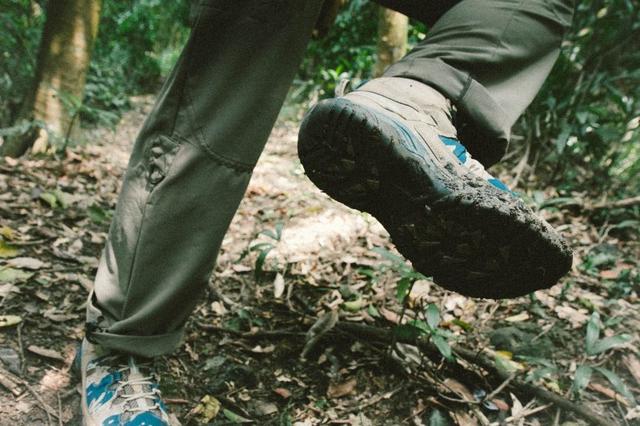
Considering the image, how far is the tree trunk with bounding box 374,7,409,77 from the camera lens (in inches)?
128

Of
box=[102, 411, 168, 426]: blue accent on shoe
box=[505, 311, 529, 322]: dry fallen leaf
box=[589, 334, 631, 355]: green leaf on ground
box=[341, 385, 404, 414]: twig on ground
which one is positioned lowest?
box=[102, 411, 168, 426]: blue accent on shoe

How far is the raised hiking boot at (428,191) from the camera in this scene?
3.36 ft

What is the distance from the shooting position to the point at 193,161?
1186mm

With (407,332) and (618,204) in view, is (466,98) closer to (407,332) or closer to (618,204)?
(407,332)

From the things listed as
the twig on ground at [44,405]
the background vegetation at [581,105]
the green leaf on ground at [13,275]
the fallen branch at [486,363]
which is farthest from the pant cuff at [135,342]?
the background vegetation at [581,105]

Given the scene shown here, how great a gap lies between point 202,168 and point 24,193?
5.73ft

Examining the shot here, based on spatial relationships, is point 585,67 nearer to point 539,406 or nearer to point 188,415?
point 539,406

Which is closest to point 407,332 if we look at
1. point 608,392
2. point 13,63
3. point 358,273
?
point 358,273

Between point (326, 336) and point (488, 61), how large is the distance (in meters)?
0.98

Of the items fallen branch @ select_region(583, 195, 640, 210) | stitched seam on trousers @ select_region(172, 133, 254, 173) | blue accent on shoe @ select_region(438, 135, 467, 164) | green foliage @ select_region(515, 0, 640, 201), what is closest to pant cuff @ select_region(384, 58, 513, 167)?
blue accent on shoe @ select_region(438, 135, 467, 164)

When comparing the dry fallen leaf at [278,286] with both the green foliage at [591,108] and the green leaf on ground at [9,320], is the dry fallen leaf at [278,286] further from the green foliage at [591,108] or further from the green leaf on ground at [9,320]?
the green foliage at [591,108]

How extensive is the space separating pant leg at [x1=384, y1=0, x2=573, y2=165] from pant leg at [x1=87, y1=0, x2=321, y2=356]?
0.30m

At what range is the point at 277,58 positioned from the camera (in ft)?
3.86

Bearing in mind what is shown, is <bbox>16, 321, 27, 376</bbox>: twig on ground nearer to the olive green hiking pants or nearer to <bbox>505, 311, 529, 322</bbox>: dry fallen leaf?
the olive green hiking pants
